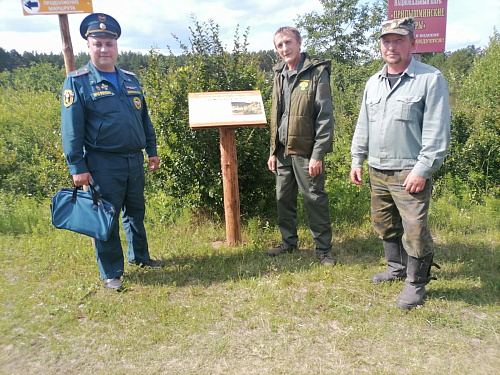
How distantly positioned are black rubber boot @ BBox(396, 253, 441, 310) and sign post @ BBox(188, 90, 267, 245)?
6.12ft

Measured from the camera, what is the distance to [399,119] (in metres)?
2.79

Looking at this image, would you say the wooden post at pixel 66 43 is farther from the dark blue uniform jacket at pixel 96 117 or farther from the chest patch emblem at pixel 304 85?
the chest patch emblem at pixel 304 85

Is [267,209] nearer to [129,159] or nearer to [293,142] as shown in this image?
[293,142]

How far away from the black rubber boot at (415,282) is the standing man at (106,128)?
95.8 inches

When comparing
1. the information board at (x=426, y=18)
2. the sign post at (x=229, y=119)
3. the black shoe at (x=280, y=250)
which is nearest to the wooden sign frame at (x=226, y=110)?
the sign post at (x=229, y=119)

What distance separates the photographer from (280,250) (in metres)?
4.09

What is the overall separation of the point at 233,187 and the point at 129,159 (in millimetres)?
1184

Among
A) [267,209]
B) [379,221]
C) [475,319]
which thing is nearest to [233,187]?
[267,209]

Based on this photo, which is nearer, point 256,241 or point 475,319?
point 475,319

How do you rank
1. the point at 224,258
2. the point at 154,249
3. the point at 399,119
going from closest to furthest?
the point at 399,119 → the point at 224,258 → the point at 154,249

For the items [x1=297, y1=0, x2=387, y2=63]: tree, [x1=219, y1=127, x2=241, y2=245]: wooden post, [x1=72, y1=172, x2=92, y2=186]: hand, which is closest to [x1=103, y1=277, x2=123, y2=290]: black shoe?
[x1=72, y1=172, x2=92, y2=186]: hand

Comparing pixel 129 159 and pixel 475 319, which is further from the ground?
pixel 129 159

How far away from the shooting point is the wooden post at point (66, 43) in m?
3.74

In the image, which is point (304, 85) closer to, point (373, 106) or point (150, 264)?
point (373, 106)
